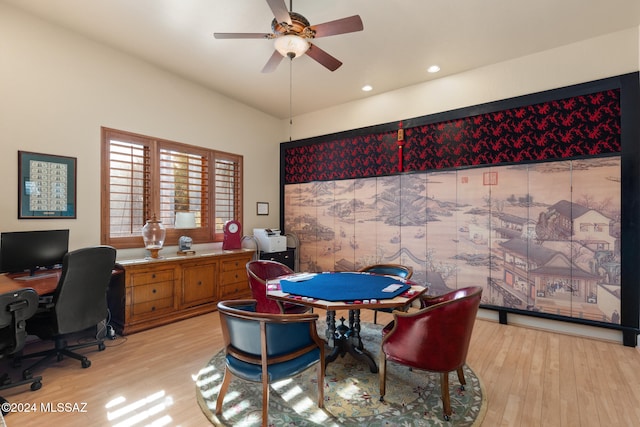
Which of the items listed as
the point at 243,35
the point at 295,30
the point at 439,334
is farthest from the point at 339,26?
the point at 439,334

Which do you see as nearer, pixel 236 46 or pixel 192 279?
pixel 236 46

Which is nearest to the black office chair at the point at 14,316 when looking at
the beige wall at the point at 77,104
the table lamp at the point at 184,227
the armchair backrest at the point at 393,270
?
the beige wall at the point at 77,104

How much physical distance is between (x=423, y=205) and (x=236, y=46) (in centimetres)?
331

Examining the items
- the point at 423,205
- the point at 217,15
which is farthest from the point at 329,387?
the point at 217,15

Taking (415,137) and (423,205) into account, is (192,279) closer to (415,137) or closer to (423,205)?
(423,205)

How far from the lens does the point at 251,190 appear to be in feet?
18.6

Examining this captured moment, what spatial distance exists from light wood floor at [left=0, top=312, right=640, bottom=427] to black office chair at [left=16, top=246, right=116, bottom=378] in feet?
0.73

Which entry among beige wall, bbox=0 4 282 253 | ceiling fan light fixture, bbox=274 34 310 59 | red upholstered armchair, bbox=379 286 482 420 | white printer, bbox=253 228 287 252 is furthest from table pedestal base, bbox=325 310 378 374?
beige wall, bbox=0 4 282 253

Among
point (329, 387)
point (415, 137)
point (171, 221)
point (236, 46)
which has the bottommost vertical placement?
point (329, 387)

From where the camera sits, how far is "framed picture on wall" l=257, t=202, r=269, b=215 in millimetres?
5802

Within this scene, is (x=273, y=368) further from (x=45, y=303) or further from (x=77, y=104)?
(x=77, y=104)

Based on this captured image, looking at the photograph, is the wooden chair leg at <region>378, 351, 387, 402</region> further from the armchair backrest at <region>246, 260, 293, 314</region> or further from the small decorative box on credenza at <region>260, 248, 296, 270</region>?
the small decorative box on credenza at <region>260, 248, 296, 270</region>

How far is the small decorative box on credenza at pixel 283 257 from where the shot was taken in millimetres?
5234

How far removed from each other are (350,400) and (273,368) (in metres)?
0.76
